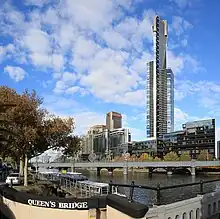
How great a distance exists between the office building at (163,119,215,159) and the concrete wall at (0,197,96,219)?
146m

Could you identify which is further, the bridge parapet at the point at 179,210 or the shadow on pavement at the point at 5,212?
the shadow on pavement at the point at 5,212

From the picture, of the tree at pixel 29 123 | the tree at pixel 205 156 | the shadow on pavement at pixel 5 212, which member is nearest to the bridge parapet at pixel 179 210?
the shadow on pavement at pixel 5 212

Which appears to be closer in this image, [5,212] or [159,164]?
[5,212]

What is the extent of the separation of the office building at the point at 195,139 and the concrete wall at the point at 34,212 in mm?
145578

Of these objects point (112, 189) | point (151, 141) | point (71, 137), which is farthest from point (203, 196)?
point (151, 141)

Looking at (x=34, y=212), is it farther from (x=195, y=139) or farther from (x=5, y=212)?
(x=195, y=139)

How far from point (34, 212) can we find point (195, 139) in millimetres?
153801

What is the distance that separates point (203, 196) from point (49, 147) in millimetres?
27995

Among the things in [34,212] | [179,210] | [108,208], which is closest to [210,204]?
[179,210]

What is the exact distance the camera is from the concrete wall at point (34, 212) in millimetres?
11133

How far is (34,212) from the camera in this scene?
12.2 m

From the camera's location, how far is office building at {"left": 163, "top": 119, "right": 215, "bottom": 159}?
15538 centimetres

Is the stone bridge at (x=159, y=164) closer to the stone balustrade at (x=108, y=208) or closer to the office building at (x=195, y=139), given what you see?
the office building at (x=195, y=139)

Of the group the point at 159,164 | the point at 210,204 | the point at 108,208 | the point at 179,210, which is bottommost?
Answer: the point at 159,164
